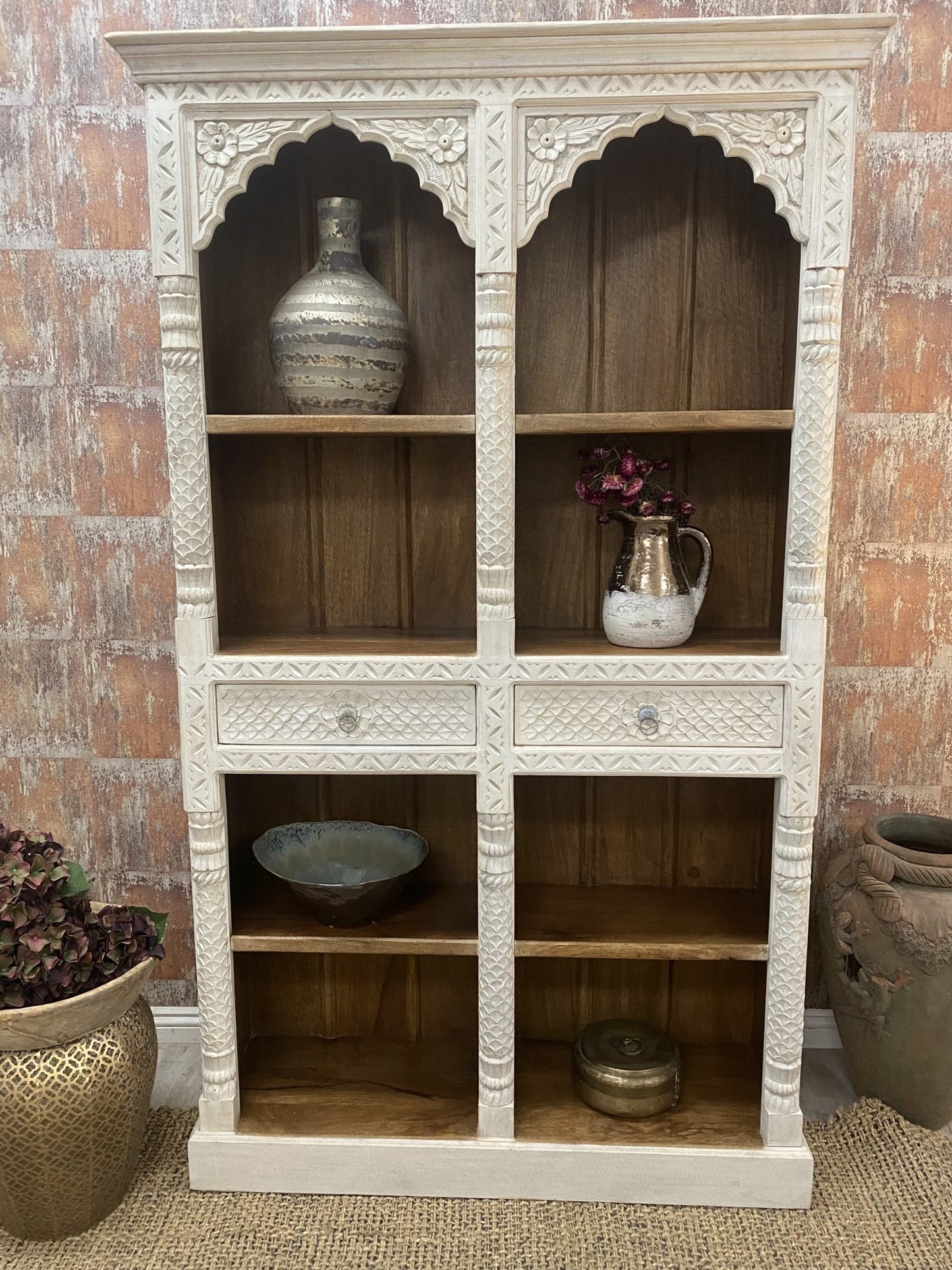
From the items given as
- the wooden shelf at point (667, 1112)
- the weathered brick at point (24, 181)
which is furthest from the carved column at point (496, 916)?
the weathered brick at point (24, 181)

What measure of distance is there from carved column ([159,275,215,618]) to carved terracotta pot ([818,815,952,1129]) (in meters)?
1.37

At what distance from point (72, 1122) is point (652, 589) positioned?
1362 mm

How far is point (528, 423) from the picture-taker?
1.59 metres

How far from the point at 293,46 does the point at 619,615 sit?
109cm

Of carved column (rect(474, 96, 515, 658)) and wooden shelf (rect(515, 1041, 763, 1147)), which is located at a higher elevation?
carved column (rect(474, 96, 515, 658))

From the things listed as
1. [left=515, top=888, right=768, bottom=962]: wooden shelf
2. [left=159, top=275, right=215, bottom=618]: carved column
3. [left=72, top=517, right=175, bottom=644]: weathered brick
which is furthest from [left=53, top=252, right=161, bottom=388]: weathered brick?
[left=515, top=888, right=768, bottom=962]: wooden shelf

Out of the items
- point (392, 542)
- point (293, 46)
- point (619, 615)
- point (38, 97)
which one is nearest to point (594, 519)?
point (619, 615)

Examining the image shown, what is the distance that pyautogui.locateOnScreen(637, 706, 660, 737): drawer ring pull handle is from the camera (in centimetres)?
162

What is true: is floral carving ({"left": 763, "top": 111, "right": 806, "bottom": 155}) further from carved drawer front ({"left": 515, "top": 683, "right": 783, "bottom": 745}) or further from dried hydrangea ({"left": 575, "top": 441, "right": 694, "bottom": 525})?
carved drawer front ({"left": 515, "top": 683, "right": 783, "bottom": 745})

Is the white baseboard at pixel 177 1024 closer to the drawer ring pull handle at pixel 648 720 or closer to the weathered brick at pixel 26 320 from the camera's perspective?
the drawer ring pull handle at pixel 648 720

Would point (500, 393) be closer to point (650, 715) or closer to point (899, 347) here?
point (650, 715)

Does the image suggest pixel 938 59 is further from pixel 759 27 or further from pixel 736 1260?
pixel 736 1260

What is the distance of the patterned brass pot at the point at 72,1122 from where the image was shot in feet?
5.01

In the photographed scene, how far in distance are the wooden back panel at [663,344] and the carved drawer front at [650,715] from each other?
1.09 feet
